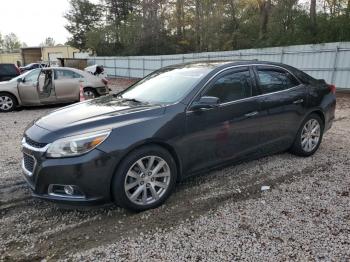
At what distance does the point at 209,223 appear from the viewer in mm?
3342

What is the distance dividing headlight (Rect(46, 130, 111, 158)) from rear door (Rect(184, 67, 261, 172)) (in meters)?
1.09

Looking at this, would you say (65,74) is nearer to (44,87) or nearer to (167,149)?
(44,87)

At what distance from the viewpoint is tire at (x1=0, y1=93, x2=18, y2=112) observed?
412 inches

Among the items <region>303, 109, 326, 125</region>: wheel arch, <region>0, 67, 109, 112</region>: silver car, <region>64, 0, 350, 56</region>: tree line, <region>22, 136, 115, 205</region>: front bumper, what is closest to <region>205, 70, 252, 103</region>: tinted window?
<region>303, 109, 326, 125</region>: wheel arch

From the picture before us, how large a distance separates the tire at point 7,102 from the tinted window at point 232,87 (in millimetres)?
8736

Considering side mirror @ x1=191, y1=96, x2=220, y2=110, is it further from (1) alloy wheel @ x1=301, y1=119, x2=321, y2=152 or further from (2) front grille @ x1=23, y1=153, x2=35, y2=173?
(1) alloy wheel @ x1=301, y1=119, x2=321, y2=152

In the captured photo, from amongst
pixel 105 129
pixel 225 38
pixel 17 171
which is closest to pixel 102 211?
pixel 105 129

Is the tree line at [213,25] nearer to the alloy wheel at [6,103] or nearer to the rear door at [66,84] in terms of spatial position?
the rear door at [66,84]

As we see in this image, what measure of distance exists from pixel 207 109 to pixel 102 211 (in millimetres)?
1703

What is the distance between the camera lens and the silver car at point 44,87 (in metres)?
10.5

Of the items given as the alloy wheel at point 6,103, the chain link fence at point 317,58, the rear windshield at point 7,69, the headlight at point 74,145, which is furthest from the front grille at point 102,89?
the headlight at point 74,145

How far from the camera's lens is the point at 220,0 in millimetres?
27516

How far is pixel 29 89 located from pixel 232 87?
8.49 m

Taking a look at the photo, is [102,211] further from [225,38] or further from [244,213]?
[225,38]
